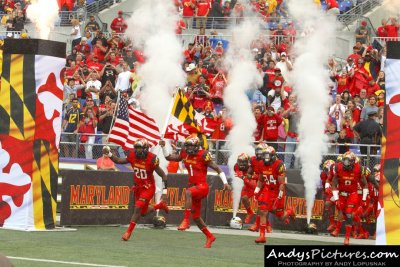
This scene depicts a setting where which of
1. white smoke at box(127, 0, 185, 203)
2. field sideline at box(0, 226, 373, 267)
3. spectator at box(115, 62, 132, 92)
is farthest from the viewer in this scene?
spectator at box(115, 62, 132, 92)

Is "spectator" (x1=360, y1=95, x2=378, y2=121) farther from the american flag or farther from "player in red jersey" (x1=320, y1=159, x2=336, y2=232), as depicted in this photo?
the american flag

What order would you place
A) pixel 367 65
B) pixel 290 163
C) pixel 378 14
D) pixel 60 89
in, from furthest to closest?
pixel 378 14 < pixel 367 65 < pixel 290 163 < pixel 60 89

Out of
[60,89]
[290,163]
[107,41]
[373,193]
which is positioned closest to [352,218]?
[373,193]

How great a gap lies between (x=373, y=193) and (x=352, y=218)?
5.16 feet

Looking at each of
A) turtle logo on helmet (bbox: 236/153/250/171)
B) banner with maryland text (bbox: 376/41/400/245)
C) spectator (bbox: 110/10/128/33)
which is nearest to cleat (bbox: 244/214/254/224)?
turtle logo on helmet (bbox: 236/153/250/171)

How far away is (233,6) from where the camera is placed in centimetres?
3061

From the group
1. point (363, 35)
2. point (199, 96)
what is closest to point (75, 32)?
point (199, 96)

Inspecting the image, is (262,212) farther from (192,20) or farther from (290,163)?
(192,20)

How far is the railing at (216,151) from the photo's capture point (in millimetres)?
23922

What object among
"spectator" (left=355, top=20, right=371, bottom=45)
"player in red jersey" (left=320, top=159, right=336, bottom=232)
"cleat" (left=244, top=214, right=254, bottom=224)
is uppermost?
"spectator" (left=355, top=20, right=371, bottom=45)

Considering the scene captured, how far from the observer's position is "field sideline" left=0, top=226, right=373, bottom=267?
631 inches

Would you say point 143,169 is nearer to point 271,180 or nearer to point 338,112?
point 271,180

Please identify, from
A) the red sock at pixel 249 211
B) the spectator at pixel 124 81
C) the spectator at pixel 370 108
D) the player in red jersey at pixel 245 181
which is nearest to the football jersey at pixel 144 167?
the player in red jersey at pixel 245 181

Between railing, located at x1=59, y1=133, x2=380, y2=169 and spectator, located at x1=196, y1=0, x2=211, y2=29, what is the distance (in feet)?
18.1
